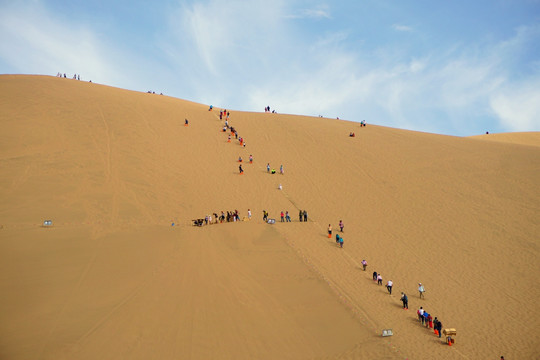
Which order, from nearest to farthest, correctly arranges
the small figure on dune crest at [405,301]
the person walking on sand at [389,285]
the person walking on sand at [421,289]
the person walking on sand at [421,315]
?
the person walking on sand at [421,315] < the small figure on dune crest at [405,301] < the person walking on sand at [421,289] < the person walking on sand at [389,285]

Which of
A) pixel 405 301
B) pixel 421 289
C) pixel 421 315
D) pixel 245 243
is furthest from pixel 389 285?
pixel 245 243

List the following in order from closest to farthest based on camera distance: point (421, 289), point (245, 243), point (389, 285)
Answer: point (421, 289) → point (389, 285) → point (245, 243)

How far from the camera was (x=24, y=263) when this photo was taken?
1471 centimetres

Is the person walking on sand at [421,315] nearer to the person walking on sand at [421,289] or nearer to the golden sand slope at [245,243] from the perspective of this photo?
the golden sand slope at [245,243]

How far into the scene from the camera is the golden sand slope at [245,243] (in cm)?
1227

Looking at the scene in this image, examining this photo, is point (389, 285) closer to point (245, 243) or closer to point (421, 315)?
point (421, 315)

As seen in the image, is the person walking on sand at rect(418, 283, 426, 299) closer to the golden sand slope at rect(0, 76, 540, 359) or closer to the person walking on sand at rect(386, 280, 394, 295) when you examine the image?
the golden sand slope at rect(0, 76, 540, 359)

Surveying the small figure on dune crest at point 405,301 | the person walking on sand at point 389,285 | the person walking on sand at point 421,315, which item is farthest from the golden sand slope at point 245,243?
the person walking on sand at point 421,315

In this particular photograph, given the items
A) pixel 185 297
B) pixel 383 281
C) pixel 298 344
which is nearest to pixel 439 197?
pixel 383 281

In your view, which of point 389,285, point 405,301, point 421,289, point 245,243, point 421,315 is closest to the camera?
point 421,315

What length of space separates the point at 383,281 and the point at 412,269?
2220mm

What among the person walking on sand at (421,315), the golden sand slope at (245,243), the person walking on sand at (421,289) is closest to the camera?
the golden sand slope at (245,243)

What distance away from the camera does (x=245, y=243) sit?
1766 cm

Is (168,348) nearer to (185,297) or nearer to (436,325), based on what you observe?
(185,297)
